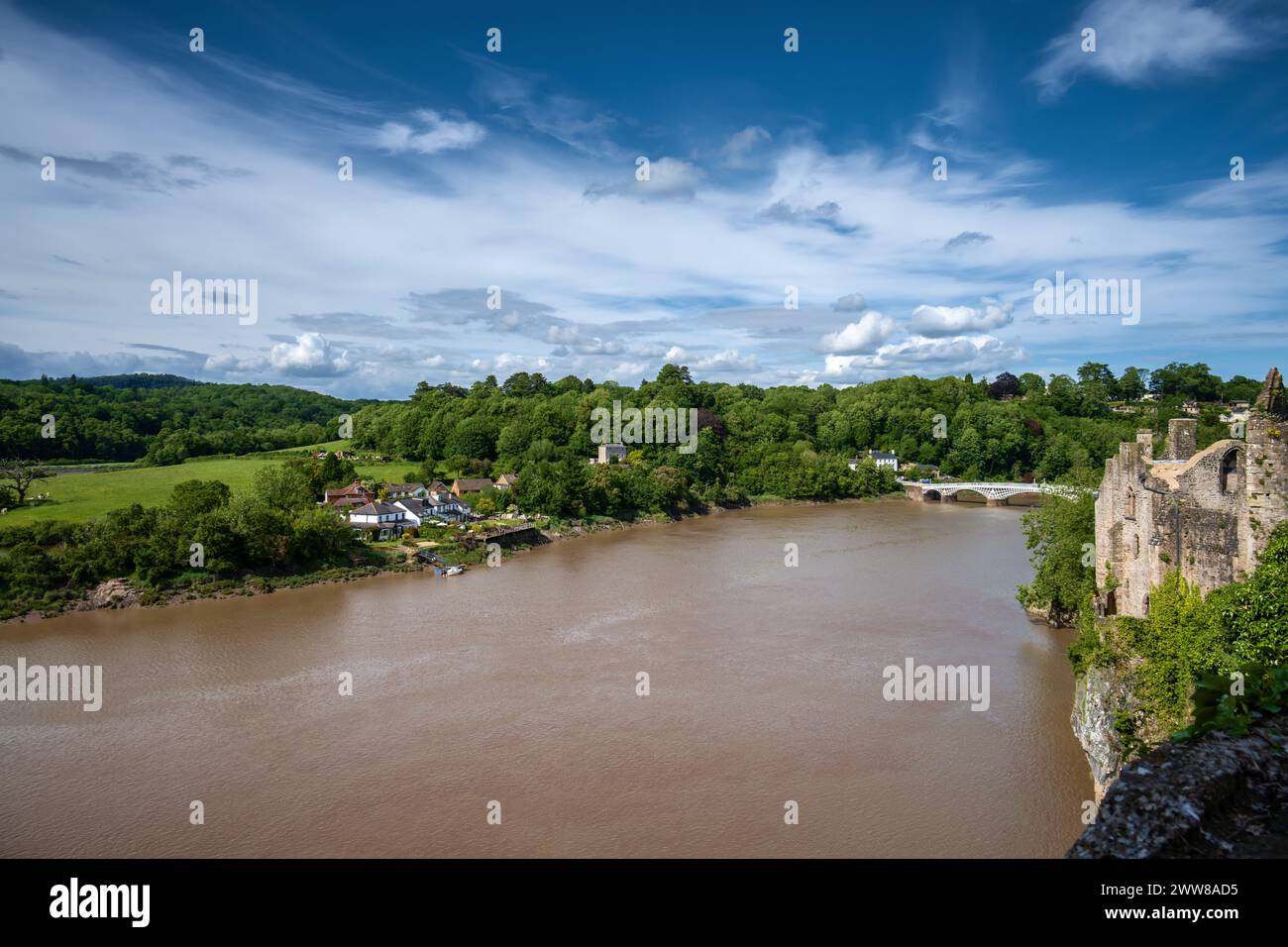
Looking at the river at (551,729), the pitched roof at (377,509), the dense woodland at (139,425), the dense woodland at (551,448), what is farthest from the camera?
Result: the dense woodland at (139,425)

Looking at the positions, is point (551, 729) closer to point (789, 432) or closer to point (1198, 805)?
point (1198, 805)

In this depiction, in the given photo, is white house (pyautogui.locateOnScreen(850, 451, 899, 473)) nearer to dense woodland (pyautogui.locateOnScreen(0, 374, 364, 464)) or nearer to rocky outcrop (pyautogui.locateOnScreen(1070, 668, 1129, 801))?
dense woodland (pyautogui.locateOnScreen(0, 374, 364, 464))

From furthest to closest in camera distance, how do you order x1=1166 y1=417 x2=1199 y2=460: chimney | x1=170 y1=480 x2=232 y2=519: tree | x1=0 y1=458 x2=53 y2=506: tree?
x1=0 y1=458 x2=53 y2=506: tree < x1=170 y1=480 x2=232 y2=519: tree < x1=1166 y1=417 x2=1199 y2=460: chimney

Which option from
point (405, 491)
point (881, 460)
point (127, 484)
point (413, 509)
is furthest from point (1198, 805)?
point (881, 460)

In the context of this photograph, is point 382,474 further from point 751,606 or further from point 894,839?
point 894,839

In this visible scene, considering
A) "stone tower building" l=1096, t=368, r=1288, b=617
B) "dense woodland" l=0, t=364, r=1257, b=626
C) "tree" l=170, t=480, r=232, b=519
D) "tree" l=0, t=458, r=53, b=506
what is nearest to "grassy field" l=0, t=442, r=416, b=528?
"tree" l=0, t=458, r=53, b=506

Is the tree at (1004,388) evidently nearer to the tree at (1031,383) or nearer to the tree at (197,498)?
the tree at (1031,383)

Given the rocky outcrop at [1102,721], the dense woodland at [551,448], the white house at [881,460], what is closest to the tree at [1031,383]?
the dense woodland at [551,448]
